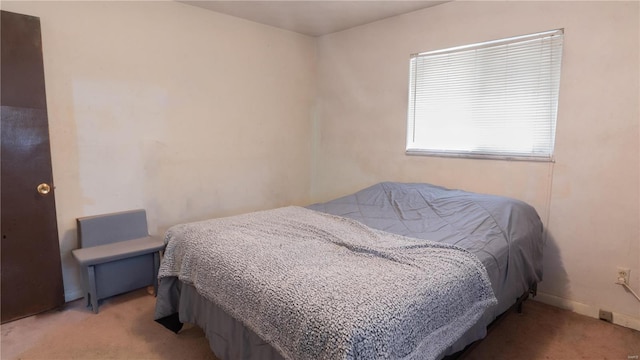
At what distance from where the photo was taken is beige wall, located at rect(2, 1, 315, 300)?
249 centimetres

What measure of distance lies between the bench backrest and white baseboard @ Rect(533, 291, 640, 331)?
3197 millimetres

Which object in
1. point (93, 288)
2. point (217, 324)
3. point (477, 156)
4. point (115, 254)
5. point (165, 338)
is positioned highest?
point (477, 156)

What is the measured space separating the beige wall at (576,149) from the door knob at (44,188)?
286 cm

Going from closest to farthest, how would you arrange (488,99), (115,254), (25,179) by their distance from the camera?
(25,179)
(115,254)
(488,99)


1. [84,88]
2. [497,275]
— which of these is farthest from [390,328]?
[84,88]

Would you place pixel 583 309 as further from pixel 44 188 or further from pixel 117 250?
pixel 44 188

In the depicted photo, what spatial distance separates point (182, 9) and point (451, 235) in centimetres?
283

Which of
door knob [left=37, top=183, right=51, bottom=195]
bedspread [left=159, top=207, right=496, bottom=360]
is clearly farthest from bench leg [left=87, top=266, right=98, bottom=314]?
bedspread [left=159, top=207, right=496, bottom=360]

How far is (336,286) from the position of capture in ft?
4.18

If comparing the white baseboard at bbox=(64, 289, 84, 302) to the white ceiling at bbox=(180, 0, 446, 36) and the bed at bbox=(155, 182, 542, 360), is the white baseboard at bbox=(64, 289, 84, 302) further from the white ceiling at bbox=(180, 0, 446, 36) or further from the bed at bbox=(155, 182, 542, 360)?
the white ceiling at bbox=(180, 0, 446, 36)

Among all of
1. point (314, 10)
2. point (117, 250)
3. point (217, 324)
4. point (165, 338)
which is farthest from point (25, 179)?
point (314, 10)

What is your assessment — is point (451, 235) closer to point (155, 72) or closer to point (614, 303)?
point (614, 303)

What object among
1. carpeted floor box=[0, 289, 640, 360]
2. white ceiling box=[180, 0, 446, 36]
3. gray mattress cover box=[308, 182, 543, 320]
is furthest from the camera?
white ceiling box=[180, 0, 446, 36]

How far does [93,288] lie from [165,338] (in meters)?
0.71
